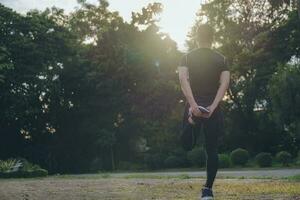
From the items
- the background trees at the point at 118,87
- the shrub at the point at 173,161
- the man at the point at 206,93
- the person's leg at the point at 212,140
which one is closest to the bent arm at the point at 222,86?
the man at the point at 206,93

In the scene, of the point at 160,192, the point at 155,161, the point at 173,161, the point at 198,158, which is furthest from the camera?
the point at 155,161

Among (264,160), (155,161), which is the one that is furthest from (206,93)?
(155,161)

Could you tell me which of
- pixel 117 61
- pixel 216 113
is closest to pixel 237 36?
pixel 117 61

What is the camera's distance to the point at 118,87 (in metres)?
41.1

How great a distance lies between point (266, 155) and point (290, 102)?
3663 millimetres

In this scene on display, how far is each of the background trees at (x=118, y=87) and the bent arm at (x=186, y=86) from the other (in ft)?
106

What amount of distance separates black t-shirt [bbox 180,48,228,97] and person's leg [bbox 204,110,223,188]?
300mm

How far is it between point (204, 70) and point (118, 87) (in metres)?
35.2

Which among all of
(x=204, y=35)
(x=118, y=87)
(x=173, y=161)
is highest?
(x=118, y=87)

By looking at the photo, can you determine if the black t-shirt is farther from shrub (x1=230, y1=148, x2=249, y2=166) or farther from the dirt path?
shrub (x1=230, y1=148, x2=249, y2=166)

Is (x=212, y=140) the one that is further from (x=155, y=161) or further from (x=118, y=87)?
(x=118, y=87)

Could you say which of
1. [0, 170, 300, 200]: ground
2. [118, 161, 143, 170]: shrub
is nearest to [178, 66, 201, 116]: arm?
[0, 170, 300, 200]: ground

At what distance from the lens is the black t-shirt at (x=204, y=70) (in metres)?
6.00

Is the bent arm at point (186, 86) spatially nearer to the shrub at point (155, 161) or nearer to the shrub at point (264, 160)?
the shrub at point (264, 160)
